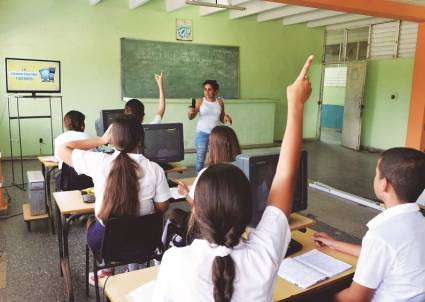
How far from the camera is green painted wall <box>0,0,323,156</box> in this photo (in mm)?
6859

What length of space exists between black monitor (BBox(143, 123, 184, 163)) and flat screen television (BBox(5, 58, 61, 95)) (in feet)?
7.81

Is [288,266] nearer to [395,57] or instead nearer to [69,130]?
[69,130]

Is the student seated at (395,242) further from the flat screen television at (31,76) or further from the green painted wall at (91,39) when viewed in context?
the green painted wall at (91,39)

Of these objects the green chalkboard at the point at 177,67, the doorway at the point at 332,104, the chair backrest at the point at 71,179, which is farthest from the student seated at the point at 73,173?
the doorway at the point at 332,104

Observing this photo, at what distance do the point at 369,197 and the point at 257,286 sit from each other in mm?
4810

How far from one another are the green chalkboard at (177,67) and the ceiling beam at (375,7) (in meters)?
3.66

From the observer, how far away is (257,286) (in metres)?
0.99

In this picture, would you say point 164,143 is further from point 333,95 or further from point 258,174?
point 333,95

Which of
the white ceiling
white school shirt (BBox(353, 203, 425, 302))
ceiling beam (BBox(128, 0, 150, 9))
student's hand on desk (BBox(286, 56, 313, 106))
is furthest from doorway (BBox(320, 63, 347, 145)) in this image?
student's hand on desk (BBox(286, 56, 313, 106))

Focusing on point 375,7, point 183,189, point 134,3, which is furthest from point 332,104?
point 183,189

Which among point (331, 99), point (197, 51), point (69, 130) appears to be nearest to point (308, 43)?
point (331, 99)

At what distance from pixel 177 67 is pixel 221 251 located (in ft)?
25.1

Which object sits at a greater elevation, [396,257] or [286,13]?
[286,13]

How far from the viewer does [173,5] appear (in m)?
7.62
